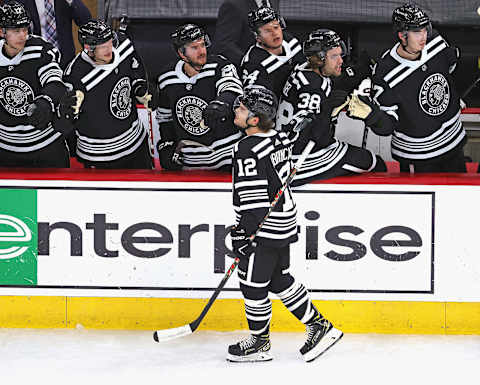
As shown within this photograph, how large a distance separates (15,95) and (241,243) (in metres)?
1.36

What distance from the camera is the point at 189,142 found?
13.3ft

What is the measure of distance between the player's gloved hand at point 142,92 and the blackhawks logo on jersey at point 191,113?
0.44ft

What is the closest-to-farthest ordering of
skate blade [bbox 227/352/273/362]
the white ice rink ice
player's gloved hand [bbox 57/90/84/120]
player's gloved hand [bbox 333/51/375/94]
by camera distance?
the white ice rink ice, skate blade [bbox 227/352/273/362], player's gloved hand [bbox 57/90/84/120], player's gloved hand [bbox 333/51/375/94]

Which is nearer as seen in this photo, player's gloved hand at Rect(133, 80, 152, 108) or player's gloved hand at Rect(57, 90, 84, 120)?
player's gloved hand at Rect(57, 90, 84, 120)

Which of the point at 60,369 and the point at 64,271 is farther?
the point at 64,271

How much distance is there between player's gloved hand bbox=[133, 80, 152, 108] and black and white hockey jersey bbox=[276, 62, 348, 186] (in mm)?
602

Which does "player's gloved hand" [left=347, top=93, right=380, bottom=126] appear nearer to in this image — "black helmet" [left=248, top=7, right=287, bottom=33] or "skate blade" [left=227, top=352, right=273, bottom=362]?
"black helmet" [left=248, top=7, right=287, bottom=33]

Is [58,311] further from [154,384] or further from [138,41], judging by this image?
[138,41]

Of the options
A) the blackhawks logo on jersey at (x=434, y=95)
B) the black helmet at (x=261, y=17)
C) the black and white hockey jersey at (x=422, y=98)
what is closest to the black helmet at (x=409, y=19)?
the black and white hockey jersey at (x=422, y=98)

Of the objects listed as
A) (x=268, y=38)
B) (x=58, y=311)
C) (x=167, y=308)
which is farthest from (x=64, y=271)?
(x=268, y=38)

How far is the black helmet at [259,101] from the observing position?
3.27 meters

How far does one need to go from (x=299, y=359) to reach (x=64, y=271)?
1.01 m

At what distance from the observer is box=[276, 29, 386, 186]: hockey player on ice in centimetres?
373

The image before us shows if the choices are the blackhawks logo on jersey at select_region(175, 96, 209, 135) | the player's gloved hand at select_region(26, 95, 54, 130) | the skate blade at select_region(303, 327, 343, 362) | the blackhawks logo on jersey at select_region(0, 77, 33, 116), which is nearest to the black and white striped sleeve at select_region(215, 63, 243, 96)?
the blackhawks logo on jersey at select_region(175, 96, 209, 135)
